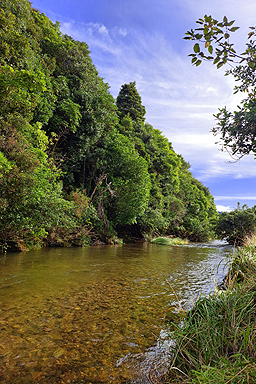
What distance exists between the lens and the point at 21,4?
→ 13.1 meters

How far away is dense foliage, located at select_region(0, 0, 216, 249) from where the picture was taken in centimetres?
897

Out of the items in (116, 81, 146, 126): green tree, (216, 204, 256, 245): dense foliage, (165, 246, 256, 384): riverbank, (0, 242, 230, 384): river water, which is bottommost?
(0, 242, 230, 384): river water

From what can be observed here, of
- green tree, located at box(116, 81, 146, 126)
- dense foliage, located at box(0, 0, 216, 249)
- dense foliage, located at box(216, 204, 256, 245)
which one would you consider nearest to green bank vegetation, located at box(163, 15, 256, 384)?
dense foliage, located at box(0, 0, 216, 249)

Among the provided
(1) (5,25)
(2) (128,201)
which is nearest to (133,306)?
(1) (5,25)

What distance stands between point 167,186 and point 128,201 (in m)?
11.1

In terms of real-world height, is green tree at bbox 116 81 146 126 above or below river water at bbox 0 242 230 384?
above

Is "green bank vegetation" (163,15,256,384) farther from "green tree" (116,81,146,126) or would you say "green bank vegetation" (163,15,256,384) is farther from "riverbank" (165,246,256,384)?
"green tree" (116,81,146,126)

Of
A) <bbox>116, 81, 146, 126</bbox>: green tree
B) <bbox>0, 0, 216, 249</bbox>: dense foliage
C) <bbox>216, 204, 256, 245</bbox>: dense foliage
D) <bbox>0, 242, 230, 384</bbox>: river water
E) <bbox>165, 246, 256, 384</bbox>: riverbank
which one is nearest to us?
<bbox>165, 246, 256, 384</bbox>: riverbank

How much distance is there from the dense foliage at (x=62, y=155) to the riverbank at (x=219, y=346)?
282 inches

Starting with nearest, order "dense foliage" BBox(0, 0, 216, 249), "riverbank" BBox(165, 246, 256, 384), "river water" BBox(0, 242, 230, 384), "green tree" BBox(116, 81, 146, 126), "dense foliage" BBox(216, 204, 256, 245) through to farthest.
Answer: "riverbank" BBox(165, 246, 256, 384), "river water" BBox(0, 242, 230, 384), "dense foliage" BBox(0, 0, 216, 249), "dense foliage" BBox(216, 204, 256, 245), "green tree" BBox(116, 81, 146, 126)

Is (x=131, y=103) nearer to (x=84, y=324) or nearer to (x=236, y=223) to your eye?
(x=236, y=223)

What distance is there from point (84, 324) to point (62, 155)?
14.4 m

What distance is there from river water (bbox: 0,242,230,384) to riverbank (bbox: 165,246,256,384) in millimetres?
282

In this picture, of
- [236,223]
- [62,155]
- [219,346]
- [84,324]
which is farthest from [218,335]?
[236,223]
